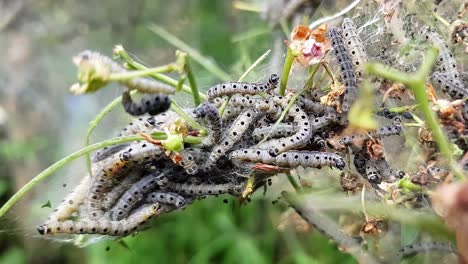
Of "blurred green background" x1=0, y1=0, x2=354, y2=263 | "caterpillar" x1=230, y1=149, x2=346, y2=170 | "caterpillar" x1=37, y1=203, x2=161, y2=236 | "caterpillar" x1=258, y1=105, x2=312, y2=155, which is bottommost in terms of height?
"caterpillar" x1=37, y1=203, x2=161, y2=236

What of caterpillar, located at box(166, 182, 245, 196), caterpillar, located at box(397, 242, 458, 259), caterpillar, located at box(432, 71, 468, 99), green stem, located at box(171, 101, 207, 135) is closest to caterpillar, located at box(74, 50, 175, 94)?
green stem, located at box(171, 101, 207, 135)

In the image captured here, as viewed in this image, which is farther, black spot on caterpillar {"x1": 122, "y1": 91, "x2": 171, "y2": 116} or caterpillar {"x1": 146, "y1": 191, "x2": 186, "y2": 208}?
caterpillar {"x1": 146, "y1": 191, "x2": 186, "y2": 208}

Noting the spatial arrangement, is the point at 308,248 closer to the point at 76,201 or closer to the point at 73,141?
the point at 73,141

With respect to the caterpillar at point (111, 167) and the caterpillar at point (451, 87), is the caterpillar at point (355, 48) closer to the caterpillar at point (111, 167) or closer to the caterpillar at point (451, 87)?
the caterpillar at point (451, 87)

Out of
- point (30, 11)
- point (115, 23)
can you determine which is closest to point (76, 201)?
point (115, 23)

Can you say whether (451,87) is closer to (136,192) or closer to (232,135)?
(232,135)

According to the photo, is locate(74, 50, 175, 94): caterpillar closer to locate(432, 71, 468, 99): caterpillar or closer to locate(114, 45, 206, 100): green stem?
locate(114, 45, 206, 100): green stem

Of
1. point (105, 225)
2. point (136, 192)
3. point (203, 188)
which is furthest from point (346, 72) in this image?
point (105, 225)

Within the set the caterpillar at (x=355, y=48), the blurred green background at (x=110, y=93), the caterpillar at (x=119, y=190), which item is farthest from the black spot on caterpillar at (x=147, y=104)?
the blurred green background at (x=110, y=93)
